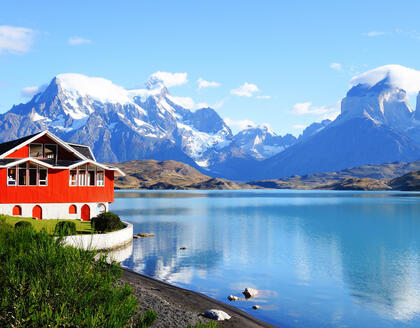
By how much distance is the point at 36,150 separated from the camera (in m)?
64.2

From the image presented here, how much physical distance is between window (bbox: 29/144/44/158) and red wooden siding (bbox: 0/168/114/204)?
4.79 metres

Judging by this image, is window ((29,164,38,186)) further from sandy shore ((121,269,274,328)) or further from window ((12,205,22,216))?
sandy shore ((121,269,274,328))

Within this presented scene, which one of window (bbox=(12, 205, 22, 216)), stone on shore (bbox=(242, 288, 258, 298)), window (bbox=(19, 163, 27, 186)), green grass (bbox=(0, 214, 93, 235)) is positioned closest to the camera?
stone on shore (bbox=(242, 288, 258, 298))

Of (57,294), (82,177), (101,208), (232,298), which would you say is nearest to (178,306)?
(232,298)

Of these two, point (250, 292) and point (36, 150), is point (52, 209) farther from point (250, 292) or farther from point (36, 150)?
point (250, 292)

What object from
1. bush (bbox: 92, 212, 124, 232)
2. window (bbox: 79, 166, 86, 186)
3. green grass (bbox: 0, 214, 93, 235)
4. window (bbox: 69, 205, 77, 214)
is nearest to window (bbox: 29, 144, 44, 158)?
window (bbox: 79, 166, 86, 186)

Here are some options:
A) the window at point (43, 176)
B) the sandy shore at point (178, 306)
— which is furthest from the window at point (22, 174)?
the sandy shore at point (178, 306)

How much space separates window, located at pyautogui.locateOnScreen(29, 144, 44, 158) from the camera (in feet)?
210

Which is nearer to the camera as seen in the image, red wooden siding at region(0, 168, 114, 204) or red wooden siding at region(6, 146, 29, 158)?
red wooden siding at region(0, 168, 114, 204)

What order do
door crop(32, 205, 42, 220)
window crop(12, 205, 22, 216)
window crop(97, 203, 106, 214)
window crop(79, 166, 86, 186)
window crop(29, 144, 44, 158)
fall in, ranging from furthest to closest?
window crop(97, 203, 106, 214), window crop(79, 166, 86, 186), window crop(29, 144, 44, 158), door crop(32, 205, 42, 220), window crop(12, 205, 22, 216)

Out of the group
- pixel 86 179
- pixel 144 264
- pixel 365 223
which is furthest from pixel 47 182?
pixel 365 223

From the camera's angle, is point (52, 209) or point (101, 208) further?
point (101, 208)

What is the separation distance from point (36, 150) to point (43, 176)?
18.5 ft

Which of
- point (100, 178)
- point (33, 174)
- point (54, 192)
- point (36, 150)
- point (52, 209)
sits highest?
point (36, 150)
